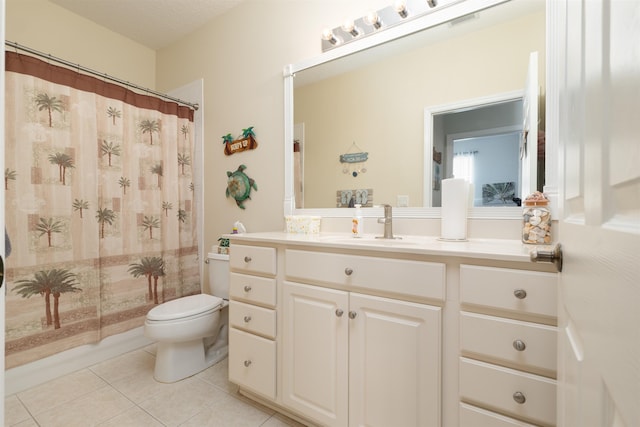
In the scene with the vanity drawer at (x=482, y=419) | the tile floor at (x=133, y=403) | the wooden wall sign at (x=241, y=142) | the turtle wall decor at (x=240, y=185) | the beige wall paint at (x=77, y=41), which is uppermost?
the beige wall paint at (x=77, y=41)

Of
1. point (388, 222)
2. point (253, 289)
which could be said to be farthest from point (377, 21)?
point (253, 289)

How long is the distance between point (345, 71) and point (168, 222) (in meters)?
1.83

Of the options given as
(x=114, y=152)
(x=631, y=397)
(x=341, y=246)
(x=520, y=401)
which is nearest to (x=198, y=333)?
(x=341, y=246)

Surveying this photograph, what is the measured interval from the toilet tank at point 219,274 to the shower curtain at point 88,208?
437 millimetres

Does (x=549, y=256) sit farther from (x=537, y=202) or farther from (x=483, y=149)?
(x=483, y=149)

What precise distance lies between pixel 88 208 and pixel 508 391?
8.25ft

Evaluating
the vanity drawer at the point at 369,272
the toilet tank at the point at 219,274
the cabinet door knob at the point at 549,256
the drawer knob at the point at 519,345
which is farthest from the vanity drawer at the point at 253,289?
the cabinet door knob at the point at 549,256

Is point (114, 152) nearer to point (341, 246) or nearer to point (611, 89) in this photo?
point (341, 246)

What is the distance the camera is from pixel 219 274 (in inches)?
85.9

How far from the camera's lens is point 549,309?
833 millimetres

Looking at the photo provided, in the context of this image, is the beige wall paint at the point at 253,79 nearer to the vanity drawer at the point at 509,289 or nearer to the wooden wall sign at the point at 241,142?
the wooden wall sign at the point at 241,142

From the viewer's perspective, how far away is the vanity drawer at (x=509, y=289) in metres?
0.84

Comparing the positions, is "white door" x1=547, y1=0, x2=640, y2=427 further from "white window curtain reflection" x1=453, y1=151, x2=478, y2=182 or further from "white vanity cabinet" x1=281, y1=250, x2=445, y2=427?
"white window curtain reflection" x1=453, y1=151, x2=478, y2=182

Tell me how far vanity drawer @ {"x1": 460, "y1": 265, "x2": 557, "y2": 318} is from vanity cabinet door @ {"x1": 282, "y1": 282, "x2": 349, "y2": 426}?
0.48 m
